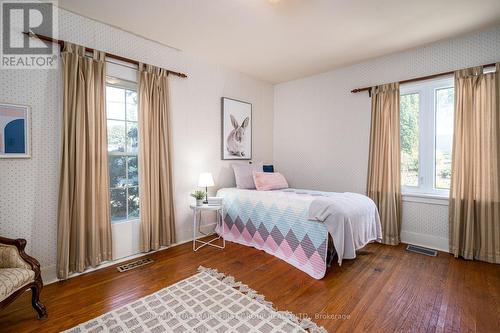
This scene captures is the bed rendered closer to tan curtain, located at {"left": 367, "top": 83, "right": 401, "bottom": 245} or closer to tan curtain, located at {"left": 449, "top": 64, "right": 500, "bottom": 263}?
tan curtain, located at {"left": 367, "top": 83, "right": 401, "bottom": 245}

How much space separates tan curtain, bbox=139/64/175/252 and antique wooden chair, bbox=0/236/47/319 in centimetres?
117

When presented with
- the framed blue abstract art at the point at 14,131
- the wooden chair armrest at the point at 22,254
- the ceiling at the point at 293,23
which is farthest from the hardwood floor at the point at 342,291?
the ceiling at the point at 293,23

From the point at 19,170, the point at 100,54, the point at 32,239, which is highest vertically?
the point at 100,54

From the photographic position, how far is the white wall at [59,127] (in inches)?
86.1

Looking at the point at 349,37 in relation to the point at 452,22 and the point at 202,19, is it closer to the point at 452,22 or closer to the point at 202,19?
the point at 452,22

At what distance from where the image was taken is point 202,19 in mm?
2572

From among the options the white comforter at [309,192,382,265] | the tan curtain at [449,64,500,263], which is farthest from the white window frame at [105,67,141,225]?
the tan curtain at [449,64,500,263]

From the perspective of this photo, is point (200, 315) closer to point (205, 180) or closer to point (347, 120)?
point (205, 180)

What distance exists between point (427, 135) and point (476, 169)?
0.69m

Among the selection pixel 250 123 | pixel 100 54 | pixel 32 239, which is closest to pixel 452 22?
pixel 250 123

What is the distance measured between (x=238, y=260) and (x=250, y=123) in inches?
97.5

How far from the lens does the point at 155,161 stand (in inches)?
118

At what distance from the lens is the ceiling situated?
231 centimetres

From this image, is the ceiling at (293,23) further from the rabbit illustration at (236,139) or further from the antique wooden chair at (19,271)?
the antique wooden chair at (19,271)
